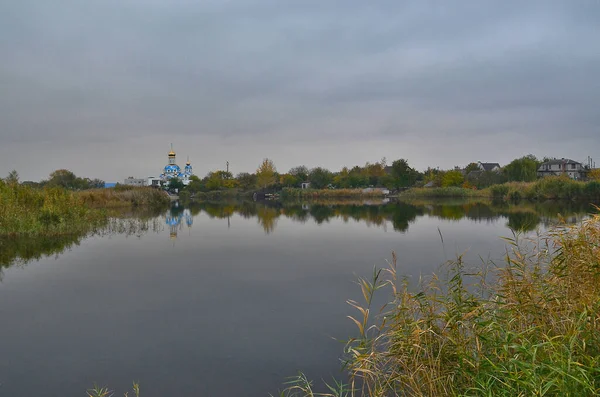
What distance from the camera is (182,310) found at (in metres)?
6.27

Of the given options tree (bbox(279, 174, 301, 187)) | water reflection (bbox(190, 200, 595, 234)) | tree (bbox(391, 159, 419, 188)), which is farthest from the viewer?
tree (bbox(279, 174, 301, 187))

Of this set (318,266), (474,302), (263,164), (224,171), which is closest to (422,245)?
(318,266)

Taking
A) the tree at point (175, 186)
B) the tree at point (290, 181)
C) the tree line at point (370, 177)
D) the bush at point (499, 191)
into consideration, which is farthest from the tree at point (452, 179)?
the tree at point (175, 186)

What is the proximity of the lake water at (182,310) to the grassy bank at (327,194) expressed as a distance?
44975mm

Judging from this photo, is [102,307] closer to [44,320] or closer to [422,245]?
[44,320]

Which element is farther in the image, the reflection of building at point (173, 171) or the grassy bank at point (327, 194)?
the reflection of building at point (173, 171)

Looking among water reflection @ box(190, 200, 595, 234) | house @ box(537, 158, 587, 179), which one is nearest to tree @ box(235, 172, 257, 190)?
water reflection @ box(190, 200, 595, 234)

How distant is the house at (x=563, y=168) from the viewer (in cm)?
6450

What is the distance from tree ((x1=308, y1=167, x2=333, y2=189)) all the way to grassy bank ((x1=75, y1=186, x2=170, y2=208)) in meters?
30.6

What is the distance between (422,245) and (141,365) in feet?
30.2

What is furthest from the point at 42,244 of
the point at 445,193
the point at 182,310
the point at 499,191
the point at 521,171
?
the point at 521,171

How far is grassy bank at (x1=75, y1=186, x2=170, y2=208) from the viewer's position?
27719mm

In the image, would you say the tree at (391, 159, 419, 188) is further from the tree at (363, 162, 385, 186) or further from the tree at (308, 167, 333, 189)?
the tree at (308, 167, 333, 189)

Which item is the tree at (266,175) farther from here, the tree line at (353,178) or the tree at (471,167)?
the tree at (471,167)
